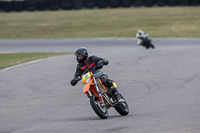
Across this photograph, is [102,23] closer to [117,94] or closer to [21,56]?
[21,56]

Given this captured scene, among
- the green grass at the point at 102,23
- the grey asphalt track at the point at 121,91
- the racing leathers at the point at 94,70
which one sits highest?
the racing leathers at the point at 94,70

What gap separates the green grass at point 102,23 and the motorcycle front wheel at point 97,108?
19.8 meters

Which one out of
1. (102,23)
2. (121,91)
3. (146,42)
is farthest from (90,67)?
(102,23)

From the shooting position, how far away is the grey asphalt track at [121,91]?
252 inches

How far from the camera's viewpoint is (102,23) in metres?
33.2

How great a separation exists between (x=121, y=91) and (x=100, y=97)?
9.45ft

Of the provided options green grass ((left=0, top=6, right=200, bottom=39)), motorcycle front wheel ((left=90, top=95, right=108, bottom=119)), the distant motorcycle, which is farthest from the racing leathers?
green grass ((left=0, top=6, right=200, bottom=39))

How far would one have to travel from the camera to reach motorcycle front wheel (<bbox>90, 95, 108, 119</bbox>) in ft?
22.7

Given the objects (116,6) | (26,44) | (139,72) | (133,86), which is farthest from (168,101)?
(116,6)

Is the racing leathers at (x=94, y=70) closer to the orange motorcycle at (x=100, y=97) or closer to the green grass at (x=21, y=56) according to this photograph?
the orange motorcycle at (x=100, y=97)

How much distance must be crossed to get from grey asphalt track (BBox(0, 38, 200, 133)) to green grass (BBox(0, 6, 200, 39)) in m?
11.9

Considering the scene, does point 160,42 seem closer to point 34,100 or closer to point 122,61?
point 122,61

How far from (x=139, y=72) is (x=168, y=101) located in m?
4.14

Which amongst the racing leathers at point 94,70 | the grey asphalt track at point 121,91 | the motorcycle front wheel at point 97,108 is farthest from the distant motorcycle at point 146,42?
the motorcycle front wheel at point 97,108
